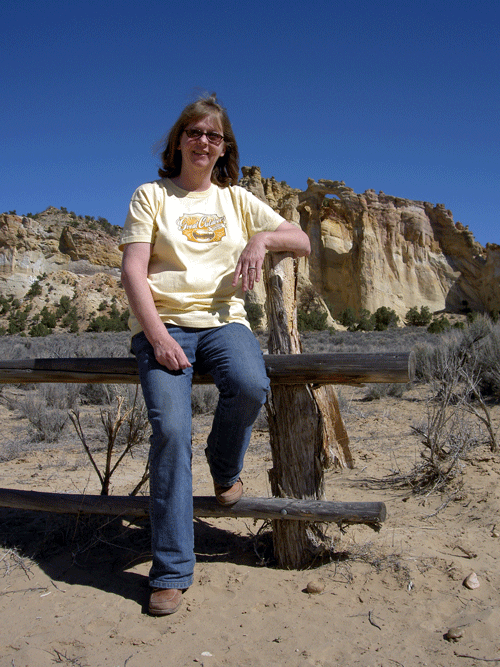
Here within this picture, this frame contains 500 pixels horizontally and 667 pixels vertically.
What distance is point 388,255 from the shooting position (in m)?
39.9

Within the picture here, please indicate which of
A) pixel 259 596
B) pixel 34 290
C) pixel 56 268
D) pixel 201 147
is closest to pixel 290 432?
pixel 259 596

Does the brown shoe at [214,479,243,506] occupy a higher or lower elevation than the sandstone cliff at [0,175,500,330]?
lower

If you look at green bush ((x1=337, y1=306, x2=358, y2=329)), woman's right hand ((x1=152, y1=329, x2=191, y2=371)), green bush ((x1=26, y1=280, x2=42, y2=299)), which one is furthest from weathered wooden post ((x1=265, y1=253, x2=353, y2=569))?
green bush ((x1=26, y1=280, x2=42, y2=299))

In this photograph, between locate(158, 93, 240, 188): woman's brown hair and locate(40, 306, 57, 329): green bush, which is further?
locate(40, 306, 57, 329): green bush

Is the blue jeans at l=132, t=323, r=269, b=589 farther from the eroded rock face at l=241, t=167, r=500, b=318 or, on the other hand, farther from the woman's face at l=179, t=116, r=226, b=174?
the eroded rock face at l=241, t=167, r=500, b=318

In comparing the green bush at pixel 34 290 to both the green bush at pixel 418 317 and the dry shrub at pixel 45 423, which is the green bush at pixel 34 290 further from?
the dry shrub at pixel 45 423

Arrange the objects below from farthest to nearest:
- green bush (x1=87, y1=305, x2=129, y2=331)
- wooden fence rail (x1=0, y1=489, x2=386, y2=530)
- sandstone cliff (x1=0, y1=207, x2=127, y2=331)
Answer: sandstone cliff (x1=0, y1=207, x2=127, y2=331), green bush (x1=87, y1=305, x2=129, y2=331), wooden fence rail (x1=0, y1=489, x2=386, y2=530)

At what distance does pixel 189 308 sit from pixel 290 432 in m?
0.78

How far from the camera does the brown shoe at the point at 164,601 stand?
6.66 feet

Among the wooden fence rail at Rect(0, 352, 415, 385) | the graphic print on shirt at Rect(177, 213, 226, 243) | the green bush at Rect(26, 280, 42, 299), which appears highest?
the green bush at Rect(26, 280, 42, 299)

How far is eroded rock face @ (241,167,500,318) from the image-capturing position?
3850cm

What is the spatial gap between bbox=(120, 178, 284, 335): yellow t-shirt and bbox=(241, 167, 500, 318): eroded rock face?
3553 centimetres

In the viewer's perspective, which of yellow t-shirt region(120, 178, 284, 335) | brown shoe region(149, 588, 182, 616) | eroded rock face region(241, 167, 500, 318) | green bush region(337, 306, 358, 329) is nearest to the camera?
brown shoe region(149, 588, 182, 616)

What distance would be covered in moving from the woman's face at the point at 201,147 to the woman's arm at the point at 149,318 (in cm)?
56
